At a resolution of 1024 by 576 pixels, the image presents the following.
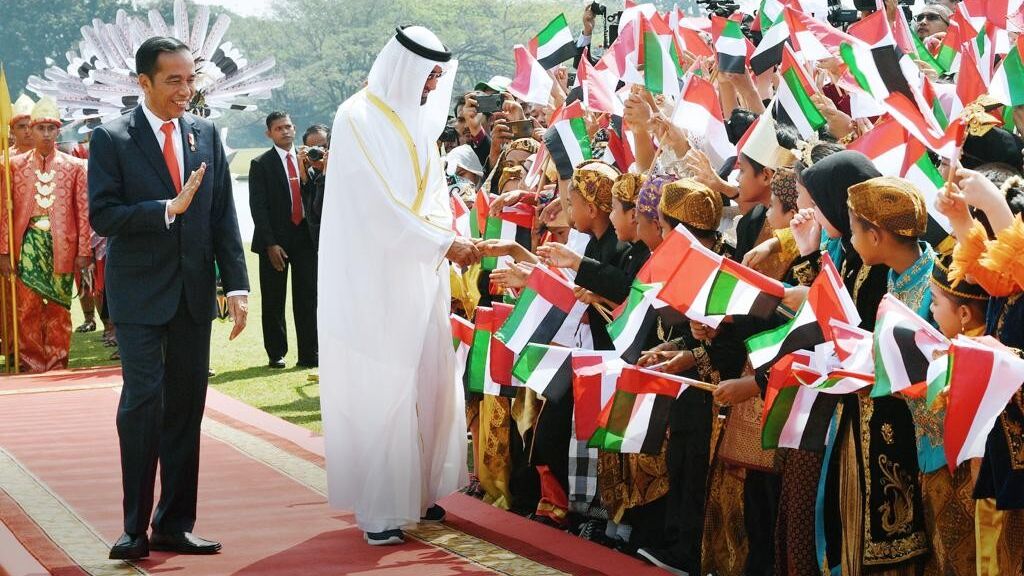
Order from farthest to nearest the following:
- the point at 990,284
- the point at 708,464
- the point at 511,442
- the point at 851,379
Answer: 1. the point at 511,442
2. the point at 708,464
3. the point at 851,379
4. the point at 990,284

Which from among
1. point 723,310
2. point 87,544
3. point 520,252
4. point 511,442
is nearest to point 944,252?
point 723,310

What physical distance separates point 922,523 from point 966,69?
2.15 meters

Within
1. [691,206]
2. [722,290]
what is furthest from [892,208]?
[691,206]

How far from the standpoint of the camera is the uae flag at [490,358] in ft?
20.5

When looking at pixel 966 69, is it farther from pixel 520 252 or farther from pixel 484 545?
pixel 484 545

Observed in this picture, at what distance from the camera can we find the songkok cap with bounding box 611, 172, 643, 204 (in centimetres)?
563

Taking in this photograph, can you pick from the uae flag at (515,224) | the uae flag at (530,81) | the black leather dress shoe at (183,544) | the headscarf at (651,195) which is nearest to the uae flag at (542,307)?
the headscarf at (651,195)

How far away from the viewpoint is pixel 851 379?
406 cm

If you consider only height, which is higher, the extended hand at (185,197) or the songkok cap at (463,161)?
the songkok cap at (463,161)

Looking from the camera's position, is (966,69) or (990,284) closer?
(990,284)

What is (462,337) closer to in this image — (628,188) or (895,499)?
(628,188)

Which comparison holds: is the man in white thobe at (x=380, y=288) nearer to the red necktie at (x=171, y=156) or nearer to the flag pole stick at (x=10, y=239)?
the red necktie at (x=171, y=156)

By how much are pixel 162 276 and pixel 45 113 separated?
6685mm

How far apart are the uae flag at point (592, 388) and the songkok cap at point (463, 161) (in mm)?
4032
